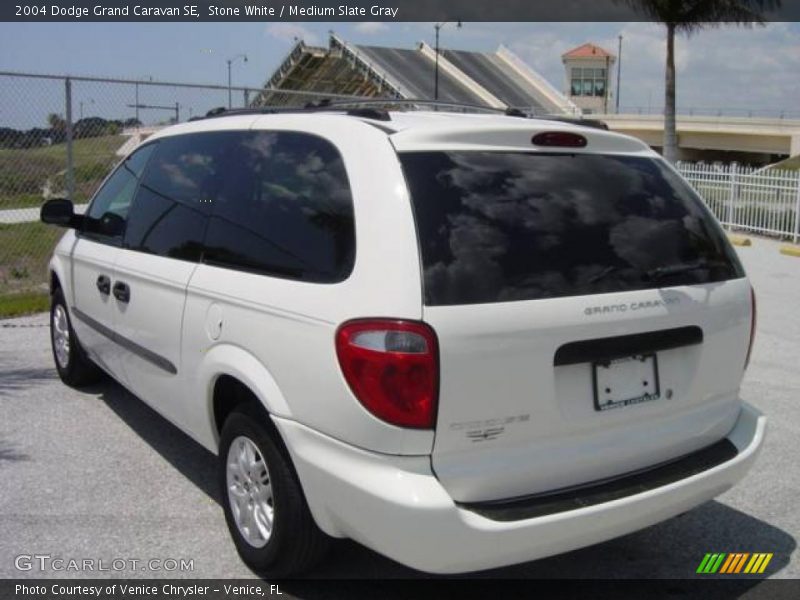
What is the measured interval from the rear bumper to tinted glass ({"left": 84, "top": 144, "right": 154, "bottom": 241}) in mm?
2297

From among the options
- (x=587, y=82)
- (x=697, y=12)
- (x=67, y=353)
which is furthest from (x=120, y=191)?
(x=587, y=82)

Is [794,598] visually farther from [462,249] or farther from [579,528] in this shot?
[462,249]

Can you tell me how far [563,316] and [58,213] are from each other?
3.67 metres

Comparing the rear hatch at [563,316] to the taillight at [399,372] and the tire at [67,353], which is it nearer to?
the taillight at [399,372]

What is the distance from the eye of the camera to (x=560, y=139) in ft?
10.6

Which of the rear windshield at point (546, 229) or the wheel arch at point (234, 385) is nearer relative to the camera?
the rear windshield at point (546, 229)

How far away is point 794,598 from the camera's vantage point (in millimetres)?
3311

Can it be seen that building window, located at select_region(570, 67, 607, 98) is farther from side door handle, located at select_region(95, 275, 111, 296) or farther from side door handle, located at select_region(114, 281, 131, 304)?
side door handle, located at select_region(114, 281, 131, 304)

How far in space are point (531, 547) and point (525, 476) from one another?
0.23 m

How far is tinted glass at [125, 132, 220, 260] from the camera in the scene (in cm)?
383

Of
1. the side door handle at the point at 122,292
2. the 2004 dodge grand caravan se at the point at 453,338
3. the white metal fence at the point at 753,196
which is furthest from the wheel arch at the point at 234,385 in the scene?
the white metal fence at the point at 753,196

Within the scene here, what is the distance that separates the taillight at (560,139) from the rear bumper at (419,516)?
52.2 inches

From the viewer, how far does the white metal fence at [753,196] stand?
15.4 metres

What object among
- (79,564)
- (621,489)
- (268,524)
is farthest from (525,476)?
(79,564)
